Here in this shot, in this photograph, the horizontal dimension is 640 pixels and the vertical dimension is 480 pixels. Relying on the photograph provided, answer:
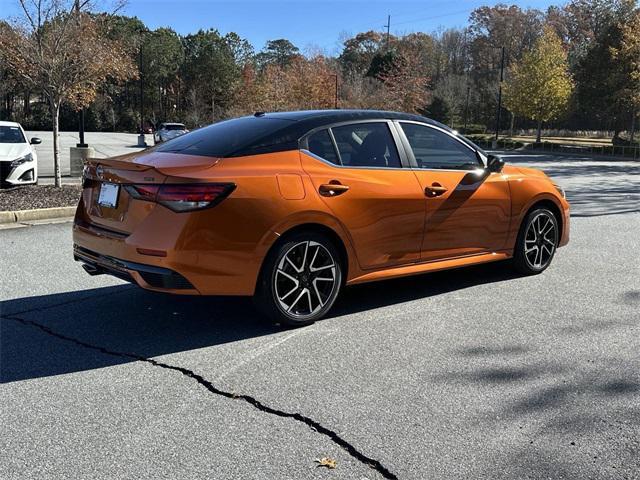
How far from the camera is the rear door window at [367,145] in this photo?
16.1ft

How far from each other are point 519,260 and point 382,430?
358 cm

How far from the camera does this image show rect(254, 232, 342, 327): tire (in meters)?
4.41

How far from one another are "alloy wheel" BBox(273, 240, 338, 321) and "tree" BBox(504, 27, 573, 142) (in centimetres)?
4026

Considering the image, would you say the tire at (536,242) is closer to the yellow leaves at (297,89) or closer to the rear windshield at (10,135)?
the rear windshield at (10,135)

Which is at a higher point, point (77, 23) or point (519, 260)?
point (77, 23)

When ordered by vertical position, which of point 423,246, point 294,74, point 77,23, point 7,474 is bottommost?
point 7,474

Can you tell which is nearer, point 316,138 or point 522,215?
point 316,138

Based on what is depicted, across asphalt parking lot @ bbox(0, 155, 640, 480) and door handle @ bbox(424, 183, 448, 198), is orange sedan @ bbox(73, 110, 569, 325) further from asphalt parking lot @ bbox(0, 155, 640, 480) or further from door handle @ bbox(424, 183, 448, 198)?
asphalt parking lot @ bbox(0, 155, 640, 480)

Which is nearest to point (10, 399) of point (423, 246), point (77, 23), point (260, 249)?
point (260, 249)

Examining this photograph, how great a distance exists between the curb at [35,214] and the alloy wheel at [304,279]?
21.0 feet

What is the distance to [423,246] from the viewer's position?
523 centimetres

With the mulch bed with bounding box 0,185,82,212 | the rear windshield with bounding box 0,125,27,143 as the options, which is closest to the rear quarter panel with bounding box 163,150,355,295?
the mulch bed with bounding box 0,185,82,212

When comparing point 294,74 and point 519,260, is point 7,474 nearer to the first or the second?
point 519,260

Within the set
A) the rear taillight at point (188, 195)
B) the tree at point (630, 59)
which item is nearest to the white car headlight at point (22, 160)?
the rear taillight at point (188, 195)
